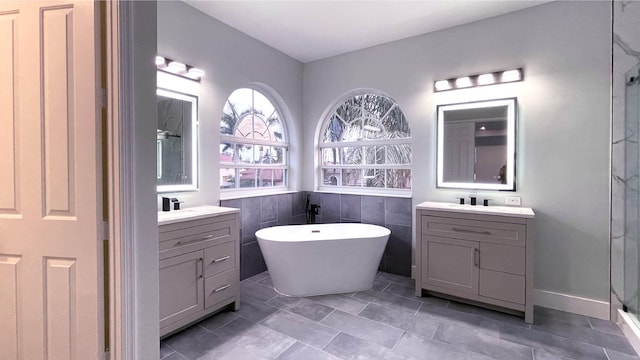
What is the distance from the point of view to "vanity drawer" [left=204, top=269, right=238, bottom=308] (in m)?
2.36

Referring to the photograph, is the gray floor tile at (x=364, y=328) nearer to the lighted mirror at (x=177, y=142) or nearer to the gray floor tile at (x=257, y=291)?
the gray floor tile at (x=257, y=291)

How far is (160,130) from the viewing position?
104 inches

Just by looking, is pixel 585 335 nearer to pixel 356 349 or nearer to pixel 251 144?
pixel 356 349

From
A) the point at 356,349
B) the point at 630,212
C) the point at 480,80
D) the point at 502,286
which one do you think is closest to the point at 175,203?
the point at 356,349

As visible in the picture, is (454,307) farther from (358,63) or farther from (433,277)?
(358,63)

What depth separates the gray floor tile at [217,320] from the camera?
232cm

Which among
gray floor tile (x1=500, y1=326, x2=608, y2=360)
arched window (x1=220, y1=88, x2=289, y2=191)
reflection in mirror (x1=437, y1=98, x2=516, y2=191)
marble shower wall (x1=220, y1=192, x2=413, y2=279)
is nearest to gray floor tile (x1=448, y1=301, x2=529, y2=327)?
gray floor tile (x1=500, y1=326, x2=608, y2=360)

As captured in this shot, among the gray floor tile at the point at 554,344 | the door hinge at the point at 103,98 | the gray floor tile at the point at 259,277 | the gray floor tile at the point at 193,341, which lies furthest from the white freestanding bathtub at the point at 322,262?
the door hinge at the point at 103,98

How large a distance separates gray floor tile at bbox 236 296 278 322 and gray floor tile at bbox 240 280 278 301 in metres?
0.09

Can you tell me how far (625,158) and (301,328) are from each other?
296cm

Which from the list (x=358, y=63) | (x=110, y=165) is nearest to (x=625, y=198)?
(x=358, y=63)

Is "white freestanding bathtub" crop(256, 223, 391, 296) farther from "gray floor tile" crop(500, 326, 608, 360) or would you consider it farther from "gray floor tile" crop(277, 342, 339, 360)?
"gray floor tile" crop(500, 326, 608, 360)

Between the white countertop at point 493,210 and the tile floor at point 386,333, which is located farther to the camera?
the white countertop at point 493,210

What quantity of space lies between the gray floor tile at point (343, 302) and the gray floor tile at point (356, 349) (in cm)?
42
